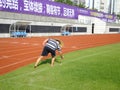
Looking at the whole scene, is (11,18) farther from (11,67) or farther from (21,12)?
(11,67)

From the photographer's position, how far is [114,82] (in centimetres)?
838

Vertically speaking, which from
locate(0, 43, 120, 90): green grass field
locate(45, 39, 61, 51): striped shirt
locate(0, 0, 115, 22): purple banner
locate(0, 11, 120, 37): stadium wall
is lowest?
locate(0, 43, 120, 90): green grass field

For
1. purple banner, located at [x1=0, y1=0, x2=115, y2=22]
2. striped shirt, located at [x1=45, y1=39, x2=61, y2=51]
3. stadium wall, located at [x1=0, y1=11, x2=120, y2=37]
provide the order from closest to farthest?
striped shirt, located at [x1=45, y1=39, x2=61, y2=51]
stadium wall, located at [x1=0, y1=11, x2=120, y2=37]
purple banner, located at [x1=0, y1=0, x2=115, y2=22]

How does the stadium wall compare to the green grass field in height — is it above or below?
above

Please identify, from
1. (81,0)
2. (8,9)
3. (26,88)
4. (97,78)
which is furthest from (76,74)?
(81,0)

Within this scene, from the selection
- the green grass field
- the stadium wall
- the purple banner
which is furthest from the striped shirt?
the purple banner

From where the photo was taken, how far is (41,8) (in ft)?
135

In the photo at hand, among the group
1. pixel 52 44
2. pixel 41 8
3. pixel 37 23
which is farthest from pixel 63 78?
pixel 41 8

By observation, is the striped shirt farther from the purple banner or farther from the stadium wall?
the purple banner

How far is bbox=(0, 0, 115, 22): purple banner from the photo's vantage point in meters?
33.4

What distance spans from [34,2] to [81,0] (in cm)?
6520

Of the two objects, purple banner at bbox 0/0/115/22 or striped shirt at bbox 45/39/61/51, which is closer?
striped shirt at bbox 45/39/61/51

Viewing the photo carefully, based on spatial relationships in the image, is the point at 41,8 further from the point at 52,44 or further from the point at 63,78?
the point at 63,78

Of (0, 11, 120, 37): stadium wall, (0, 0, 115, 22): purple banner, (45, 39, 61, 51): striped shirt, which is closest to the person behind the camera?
(45, 39, 61, 51): striped shirt
